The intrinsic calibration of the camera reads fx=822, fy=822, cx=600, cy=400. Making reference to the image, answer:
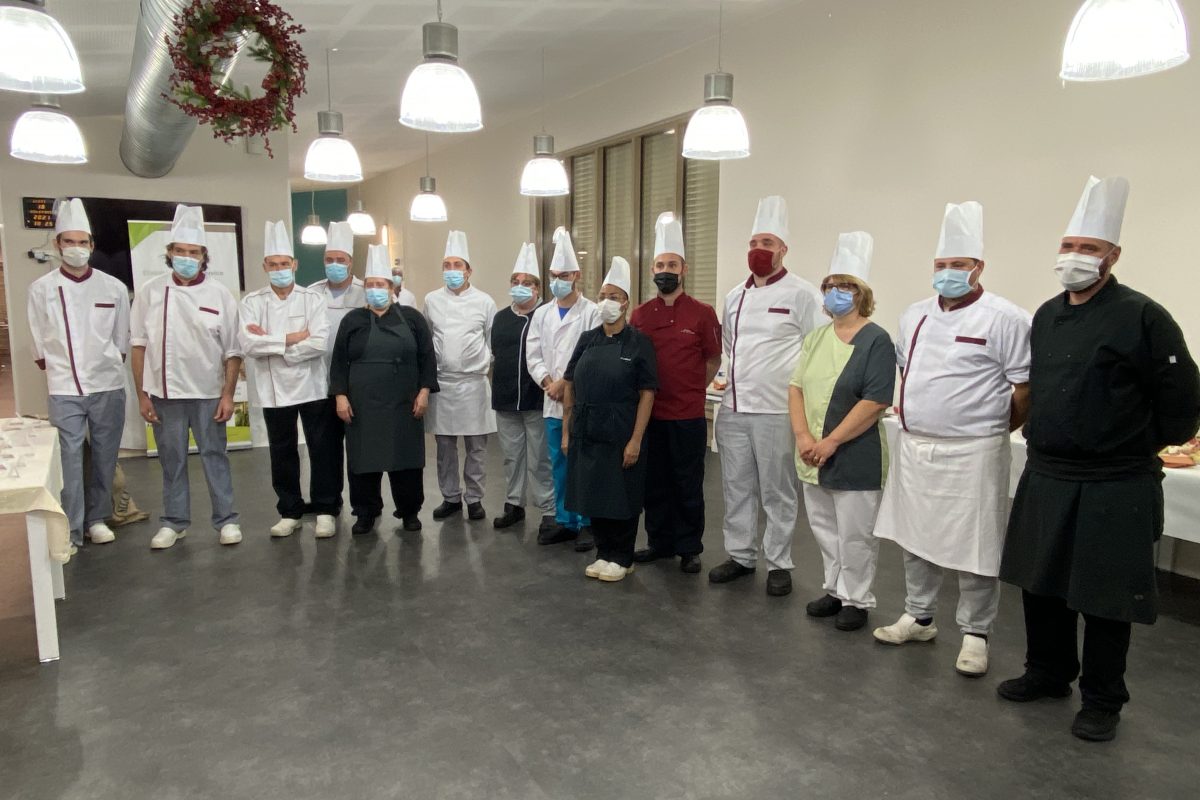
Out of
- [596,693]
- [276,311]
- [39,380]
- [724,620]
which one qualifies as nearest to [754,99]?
[276,311]

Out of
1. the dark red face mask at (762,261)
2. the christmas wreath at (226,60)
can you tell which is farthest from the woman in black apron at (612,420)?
the christmas wreath at (226,60)

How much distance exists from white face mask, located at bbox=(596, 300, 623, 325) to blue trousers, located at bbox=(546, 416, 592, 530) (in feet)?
2.75

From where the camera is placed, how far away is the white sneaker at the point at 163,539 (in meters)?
4.18

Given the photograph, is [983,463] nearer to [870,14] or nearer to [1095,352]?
[1095,352]

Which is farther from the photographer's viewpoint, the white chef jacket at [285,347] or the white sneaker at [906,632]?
the white chef jacket at [285,347]

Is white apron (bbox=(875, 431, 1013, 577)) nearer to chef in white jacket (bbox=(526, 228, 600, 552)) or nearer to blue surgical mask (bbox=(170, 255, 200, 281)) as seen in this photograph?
chef in white jacket (bbox=(526, 228, 600, 552))

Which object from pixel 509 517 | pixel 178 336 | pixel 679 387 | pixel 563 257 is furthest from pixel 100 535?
pixel 679 387

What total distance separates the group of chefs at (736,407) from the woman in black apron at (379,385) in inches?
0.5

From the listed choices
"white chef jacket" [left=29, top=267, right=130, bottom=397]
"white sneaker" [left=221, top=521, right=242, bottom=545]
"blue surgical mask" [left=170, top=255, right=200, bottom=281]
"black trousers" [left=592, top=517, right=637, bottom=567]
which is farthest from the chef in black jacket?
"white chef jacket" [left=29, top=267, right=130, bottom=397]

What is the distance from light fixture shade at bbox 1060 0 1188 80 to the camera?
6.79 ft

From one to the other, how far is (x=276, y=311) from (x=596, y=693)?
2.74 metres

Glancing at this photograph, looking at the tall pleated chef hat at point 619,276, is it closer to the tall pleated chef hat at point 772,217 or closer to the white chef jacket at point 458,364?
the tall pleated chef hat at point 772,217

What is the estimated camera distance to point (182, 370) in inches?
160

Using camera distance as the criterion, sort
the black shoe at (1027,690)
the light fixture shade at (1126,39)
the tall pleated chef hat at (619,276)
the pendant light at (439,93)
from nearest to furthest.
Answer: the light fixture shade at (1126,39) < the black shoe at (1027,690) < the pendant light at (439,93) < the tall pleated chef hat at (619,276)
